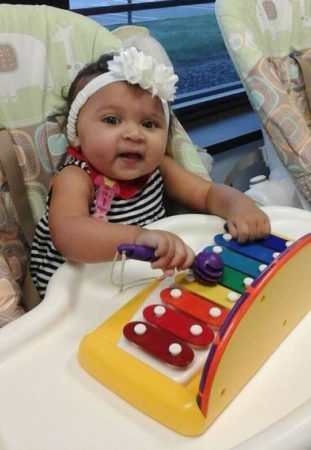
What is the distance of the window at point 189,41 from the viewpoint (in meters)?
1.86

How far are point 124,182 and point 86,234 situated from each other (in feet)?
0.63

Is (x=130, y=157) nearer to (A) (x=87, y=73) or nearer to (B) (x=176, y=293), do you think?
(A) (x=87, y=73)

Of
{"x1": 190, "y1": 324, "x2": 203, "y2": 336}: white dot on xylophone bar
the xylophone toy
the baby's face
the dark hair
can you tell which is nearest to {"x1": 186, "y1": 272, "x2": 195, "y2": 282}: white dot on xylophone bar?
the xylophone toy

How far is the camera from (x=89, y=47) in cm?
95

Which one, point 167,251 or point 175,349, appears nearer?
point 175,349

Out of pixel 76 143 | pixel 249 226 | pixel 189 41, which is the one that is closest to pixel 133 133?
pixel 76 143

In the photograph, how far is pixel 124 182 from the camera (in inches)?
35.4

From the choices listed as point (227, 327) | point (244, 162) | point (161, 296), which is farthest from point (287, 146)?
point (227, 327)

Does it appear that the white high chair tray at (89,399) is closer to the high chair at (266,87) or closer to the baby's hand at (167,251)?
the baby's hand at (167,251)

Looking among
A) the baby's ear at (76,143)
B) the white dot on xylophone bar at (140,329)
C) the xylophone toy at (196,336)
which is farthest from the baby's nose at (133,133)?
the white dot on xylophone bar at (140,329)

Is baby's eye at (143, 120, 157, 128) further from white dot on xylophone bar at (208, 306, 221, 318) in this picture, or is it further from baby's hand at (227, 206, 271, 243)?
white dot on xylophone bar at (208, 306, 221, 318)

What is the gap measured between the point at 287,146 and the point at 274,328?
23.1 inches

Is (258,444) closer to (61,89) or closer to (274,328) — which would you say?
(274,328)

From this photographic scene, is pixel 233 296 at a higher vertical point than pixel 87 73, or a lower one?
lower
